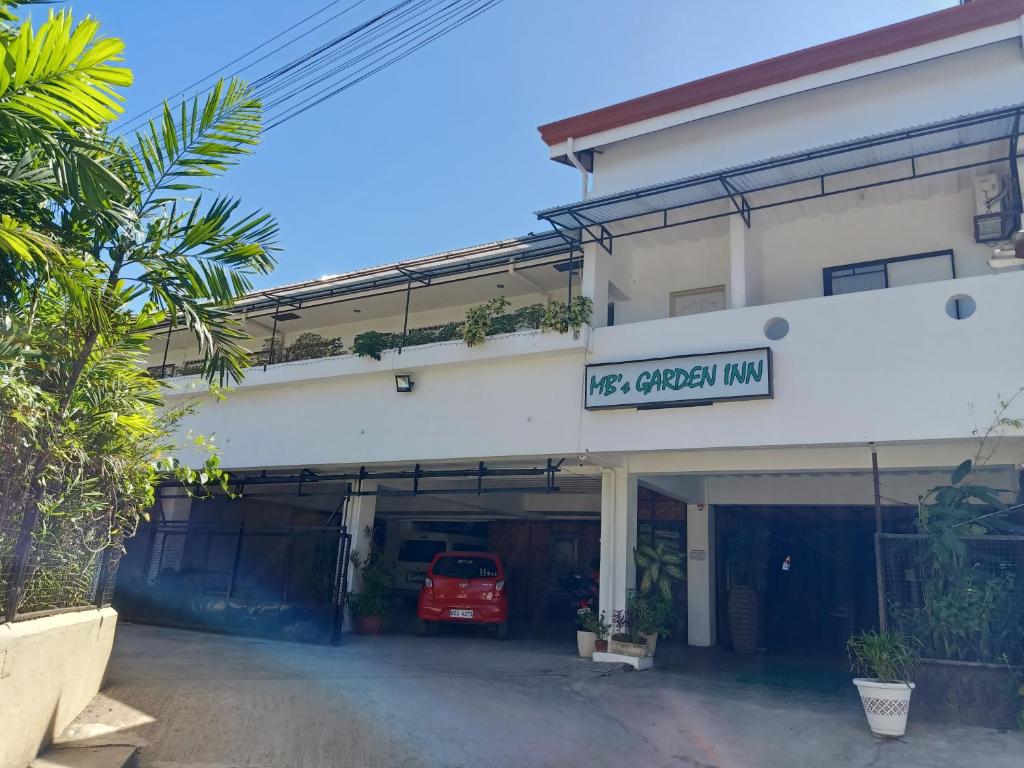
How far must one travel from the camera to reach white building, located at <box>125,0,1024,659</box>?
884cm

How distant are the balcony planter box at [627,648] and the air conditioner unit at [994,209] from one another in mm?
6968

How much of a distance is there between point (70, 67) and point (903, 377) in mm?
8364

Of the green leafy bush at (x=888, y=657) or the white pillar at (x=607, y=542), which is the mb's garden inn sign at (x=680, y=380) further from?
the green leafy bush at (x=888, y=657)

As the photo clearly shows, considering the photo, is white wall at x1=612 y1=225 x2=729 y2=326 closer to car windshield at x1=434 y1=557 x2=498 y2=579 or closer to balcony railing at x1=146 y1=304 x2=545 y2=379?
balcony railing at x1=146 y1=304 x2=545 y2=379

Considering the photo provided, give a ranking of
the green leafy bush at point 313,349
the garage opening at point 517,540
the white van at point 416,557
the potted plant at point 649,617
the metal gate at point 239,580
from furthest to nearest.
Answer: the garage opening at point 517,540
the white van at point 416,557
the green leafy bush at point 313,349
the metal gate at point 239,580
the potted plant at point 649,617

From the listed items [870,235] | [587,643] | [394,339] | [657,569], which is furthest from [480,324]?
[870,235]

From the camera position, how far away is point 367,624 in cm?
1326

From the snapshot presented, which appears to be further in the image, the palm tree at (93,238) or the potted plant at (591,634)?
the potted plant at (591,634)

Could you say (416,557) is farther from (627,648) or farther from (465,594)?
(627,648)

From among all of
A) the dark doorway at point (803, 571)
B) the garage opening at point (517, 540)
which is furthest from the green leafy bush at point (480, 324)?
the dark doorway at point (803, 571)

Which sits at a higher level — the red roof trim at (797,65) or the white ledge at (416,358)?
the red roof trim at (797,65)

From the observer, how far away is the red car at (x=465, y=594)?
13.0 m

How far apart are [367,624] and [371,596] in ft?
1.78

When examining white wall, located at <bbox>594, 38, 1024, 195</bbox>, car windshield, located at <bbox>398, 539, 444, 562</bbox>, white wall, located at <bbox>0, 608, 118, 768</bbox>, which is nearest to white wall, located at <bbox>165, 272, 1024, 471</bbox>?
white wall, located at <bbox>594, 38, 1024, 195</bbox>
